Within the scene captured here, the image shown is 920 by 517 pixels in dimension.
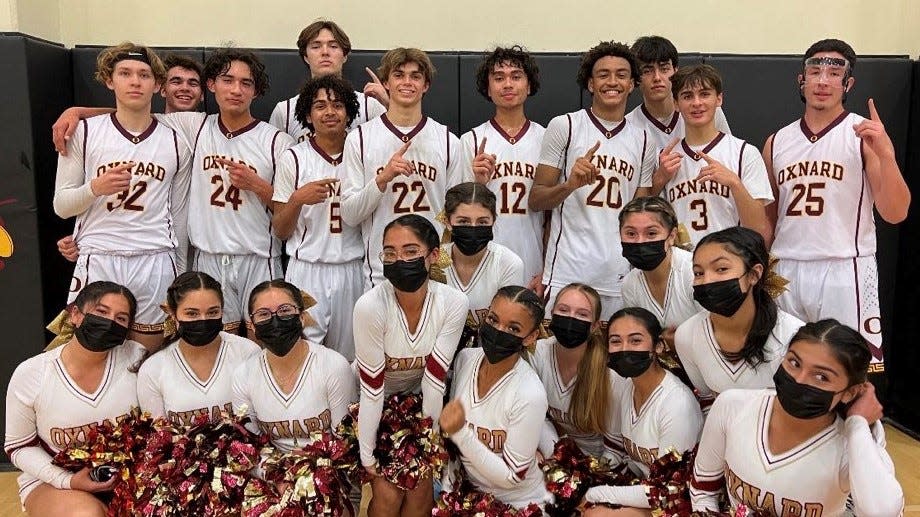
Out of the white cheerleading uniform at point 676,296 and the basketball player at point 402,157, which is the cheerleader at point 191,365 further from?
the white cheerleading uniform at point 676,296

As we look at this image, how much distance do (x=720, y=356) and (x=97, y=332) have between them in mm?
2486

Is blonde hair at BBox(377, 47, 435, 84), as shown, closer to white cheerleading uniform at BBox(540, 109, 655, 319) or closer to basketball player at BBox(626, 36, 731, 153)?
white cheerleading uniform at BBox(540, 109, 655, 319)

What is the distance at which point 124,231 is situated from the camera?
344 cm

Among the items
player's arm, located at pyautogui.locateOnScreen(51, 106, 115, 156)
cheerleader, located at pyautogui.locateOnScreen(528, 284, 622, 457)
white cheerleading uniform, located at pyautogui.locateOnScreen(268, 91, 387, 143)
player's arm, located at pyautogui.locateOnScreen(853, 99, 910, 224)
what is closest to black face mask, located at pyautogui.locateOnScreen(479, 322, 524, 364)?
cheerleader, located at pyautogui.locateOnScreen(528, 284, 622, 457)

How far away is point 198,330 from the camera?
112 inches

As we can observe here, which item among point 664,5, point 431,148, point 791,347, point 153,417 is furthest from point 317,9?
point 791,347

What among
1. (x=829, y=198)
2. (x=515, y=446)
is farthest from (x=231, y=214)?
(x=829, y=198)

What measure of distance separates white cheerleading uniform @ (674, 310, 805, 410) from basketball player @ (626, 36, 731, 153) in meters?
1.36

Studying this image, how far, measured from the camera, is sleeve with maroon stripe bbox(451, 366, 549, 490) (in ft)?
8.59

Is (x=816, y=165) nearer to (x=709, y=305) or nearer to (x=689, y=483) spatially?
(x=709, y=305)

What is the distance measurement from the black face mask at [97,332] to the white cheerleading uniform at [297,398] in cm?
52

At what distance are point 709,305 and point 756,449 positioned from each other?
529 millimetres

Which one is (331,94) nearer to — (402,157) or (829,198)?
(402,157)

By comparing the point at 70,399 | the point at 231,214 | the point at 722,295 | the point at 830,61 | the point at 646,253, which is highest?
the point at 830,61
